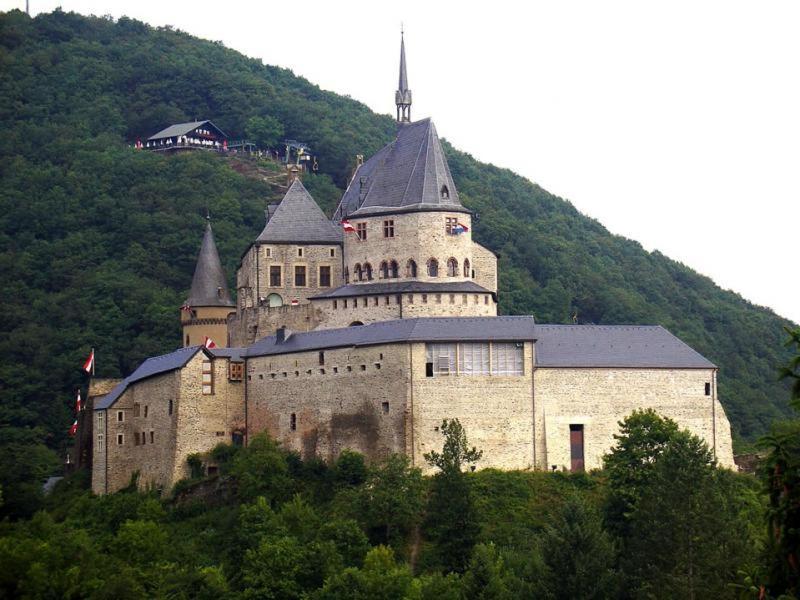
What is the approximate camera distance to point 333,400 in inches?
3241

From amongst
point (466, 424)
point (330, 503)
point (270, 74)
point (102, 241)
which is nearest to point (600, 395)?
point (466, 424)

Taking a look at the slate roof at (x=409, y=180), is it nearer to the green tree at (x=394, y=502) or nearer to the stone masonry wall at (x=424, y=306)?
the stone masonry wall at (x=424, y=306)

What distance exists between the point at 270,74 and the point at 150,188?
5169cm

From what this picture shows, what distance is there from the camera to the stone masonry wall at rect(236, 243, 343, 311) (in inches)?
3743

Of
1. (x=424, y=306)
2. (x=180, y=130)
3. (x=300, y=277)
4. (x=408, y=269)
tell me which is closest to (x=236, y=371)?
(x=424, y=306)

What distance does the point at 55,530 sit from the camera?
79.9m

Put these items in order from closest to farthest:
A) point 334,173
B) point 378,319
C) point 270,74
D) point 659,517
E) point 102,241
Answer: point 659,517, point 378,319, point 102,241, point 334,173, point 270,74

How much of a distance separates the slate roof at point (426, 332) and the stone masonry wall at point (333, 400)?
448mm

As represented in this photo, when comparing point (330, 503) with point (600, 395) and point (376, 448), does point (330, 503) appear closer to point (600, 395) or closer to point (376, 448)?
point (376, 448)

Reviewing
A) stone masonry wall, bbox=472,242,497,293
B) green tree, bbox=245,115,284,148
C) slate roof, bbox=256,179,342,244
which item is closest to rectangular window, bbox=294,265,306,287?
slate roof, bbox=256,179,342,244

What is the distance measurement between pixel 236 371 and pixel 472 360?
38.8ft

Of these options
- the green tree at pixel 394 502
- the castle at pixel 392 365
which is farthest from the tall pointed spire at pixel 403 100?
the green tree at pixel 394 502

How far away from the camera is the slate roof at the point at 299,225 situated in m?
96.3

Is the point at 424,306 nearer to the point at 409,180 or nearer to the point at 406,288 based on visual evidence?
the point at 406,288
